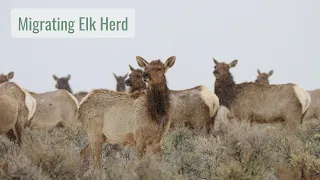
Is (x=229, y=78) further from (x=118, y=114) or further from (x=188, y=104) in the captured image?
(x=118, y=114)

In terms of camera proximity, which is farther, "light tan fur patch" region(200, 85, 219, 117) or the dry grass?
"light tan fur patch" region(200, 85, 219, 117)

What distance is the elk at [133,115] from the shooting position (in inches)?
333

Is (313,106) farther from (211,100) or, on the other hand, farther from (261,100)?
(211,100)

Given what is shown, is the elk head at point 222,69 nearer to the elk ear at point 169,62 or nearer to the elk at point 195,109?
the elk at point 195,109

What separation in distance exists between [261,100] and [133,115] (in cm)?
637

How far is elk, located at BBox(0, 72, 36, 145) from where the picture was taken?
10984 mm

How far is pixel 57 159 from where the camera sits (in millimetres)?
6848

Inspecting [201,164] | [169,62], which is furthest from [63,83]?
[201,164]

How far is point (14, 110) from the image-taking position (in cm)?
1118

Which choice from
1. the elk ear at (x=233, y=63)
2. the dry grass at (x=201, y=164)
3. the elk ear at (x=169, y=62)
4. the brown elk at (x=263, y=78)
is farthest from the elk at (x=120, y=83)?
the elk ear at (x=169, y=62)

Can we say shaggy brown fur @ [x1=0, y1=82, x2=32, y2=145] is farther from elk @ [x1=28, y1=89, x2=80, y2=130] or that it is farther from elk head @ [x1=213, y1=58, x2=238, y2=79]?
elk @ [x1=28, y1=89, x2=80, y2=130]

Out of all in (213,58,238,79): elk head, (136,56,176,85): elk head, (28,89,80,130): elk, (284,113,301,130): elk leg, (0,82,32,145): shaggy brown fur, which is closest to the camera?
(136,56,176,85): elk head

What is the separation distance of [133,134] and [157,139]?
1.85 feet

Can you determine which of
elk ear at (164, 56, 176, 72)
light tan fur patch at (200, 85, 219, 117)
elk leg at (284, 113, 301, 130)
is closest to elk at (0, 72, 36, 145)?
elk ear at (164, 56, 176, 72)
